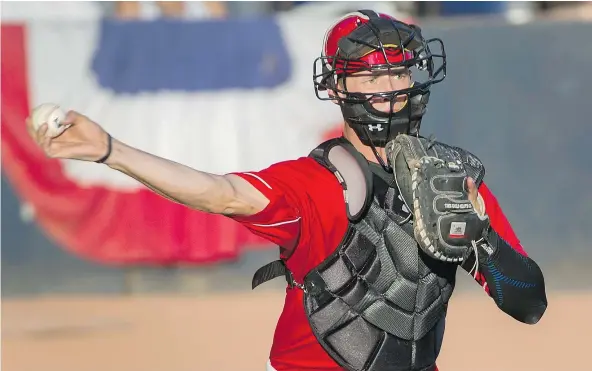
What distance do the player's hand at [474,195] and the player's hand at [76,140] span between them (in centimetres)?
108

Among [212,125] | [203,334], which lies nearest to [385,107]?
[203,334]

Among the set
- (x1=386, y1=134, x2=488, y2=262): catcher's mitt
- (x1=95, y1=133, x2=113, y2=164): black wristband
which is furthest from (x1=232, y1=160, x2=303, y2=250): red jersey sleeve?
(x1=95, y1=133, x2=113, y2=164): black wristband

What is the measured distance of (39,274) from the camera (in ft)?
34.3

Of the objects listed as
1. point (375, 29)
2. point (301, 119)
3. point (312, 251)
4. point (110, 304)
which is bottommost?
point (110, 304)

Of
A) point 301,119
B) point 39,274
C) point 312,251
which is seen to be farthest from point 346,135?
point 39,274

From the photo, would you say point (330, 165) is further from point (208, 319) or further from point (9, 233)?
point (9, 233)

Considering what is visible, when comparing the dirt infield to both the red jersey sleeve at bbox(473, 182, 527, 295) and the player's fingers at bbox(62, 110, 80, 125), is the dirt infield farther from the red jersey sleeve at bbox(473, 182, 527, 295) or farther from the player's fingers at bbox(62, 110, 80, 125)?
the player's fingers at bbox(62, 110, 80, 125)

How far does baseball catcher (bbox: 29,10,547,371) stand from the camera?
9.49 feet

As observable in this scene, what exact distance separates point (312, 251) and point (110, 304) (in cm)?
730

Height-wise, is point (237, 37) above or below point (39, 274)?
above

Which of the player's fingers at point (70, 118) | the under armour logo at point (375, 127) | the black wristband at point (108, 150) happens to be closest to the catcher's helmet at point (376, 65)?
the under armour logo at point (375, 127)

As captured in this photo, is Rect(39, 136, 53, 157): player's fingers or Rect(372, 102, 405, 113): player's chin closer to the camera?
Rect(39, 136, 53, 157): player's fingers

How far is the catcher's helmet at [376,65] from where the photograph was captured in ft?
10.4

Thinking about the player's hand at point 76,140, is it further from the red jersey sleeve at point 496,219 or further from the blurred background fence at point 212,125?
the blurred background fence at point 212,125
